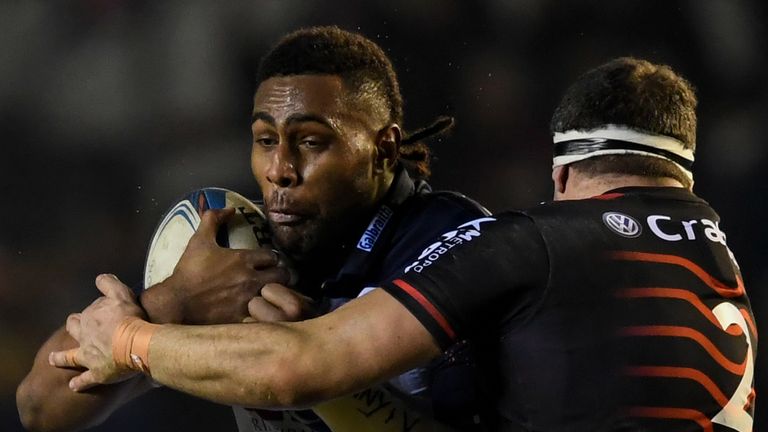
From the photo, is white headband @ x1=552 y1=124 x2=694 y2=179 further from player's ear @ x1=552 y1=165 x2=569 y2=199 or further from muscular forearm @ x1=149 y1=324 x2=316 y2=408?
muscular forearm @ x1=149 y1=324 x2=316 y2=408

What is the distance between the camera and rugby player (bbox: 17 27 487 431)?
223cm

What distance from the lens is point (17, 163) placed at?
3684 mm

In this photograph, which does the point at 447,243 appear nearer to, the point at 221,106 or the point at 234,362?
the point at 234,362

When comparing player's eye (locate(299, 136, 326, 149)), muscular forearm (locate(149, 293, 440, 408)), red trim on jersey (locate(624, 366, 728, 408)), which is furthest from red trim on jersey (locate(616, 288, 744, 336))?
player's eye (locate(299, 136, 326, 149))

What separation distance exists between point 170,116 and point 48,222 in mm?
535

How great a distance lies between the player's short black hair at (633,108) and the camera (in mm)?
2057

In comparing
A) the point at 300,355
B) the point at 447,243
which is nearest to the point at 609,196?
the point at 447,243

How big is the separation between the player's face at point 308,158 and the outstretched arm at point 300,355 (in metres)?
0.55

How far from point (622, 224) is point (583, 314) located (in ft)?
0.59

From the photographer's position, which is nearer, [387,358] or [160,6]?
[387,358]

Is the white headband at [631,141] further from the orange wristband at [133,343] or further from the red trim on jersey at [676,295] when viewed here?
the orange wristband at [133,343]

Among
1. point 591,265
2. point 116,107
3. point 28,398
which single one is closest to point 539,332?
point 591,265

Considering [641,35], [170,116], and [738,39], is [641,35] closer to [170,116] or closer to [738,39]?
[738,39]

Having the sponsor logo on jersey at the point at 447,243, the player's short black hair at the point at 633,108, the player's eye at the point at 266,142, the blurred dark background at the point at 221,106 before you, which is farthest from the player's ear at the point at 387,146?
the blurred dark background at the point at 221,106
